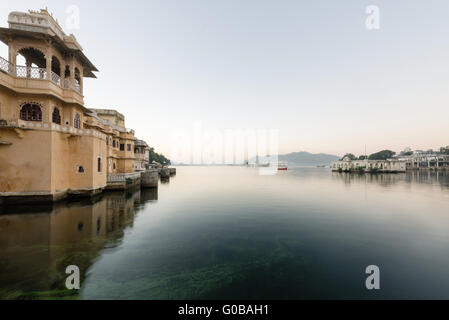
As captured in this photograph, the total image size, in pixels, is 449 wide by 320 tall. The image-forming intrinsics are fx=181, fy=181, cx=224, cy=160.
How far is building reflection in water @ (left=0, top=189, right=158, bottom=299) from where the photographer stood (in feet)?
19.4

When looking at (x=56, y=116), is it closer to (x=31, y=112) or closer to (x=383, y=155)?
(x=31, y=112)

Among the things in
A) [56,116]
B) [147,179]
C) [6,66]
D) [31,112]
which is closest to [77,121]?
[56,116]

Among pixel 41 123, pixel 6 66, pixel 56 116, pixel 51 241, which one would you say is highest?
pixel 6 66

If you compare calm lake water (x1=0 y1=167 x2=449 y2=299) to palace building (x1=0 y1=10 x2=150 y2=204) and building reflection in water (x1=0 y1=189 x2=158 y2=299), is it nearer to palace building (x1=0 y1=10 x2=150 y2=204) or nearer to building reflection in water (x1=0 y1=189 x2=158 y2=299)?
building reflection in water (x1=0 y1=189 x2=158 y2=299)

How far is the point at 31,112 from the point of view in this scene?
51.1ft

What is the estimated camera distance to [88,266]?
7.05 metres

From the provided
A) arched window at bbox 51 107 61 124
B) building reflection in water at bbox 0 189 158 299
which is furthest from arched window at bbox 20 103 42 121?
building reflection in water at bbox 0 189 158 299

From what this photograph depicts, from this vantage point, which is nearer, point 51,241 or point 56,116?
point 51,241

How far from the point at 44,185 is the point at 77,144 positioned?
172 inches

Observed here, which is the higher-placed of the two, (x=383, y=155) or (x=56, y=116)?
(x=383, y=155)

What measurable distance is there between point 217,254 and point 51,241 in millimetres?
8490

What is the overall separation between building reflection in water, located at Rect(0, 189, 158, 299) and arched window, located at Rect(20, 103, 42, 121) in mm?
7599
